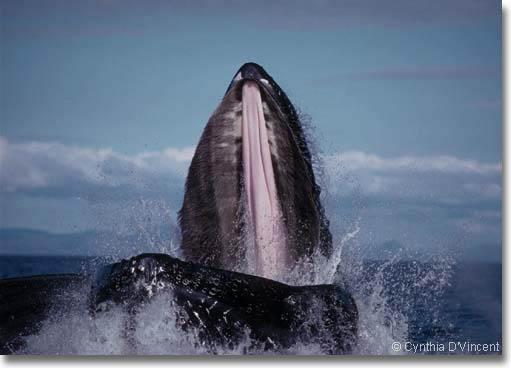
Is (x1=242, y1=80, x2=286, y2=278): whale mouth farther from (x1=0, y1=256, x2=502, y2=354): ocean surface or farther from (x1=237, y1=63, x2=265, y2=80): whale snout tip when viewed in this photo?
(x1=0, y1=256, x2=502, y2=354): ocean surface

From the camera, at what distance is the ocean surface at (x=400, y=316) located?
13.1ft

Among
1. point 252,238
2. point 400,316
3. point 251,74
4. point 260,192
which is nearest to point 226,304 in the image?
point 252,238

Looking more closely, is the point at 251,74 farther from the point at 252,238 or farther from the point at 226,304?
the point at 226,304

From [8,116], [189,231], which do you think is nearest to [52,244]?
[8,116]

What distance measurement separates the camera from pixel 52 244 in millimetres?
6344

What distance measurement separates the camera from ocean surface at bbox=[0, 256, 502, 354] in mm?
3986

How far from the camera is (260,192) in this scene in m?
4.12

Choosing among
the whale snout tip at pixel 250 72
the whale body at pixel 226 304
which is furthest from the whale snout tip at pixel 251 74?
the whale body at pixel 226 304

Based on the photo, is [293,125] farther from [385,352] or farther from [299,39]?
[299,39]

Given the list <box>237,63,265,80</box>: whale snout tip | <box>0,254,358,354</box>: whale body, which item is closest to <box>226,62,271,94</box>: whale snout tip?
<box>237,63,265,80</box>: whale snout tip

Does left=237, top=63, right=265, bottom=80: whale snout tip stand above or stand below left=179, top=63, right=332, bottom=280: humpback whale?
above

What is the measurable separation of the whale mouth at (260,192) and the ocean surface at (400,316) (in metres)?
0.47

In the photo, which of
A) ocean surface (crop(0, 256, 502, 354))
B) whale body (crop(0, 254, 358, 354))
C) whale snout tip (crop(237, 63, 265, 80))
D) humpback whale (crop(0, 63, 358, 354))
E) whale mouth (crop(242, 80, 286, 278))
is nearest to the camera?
whale body (crop(0, 254, 358, 354))

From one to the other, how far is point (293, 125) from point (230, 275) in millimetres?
1104
